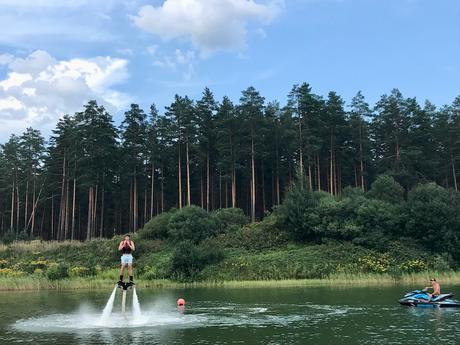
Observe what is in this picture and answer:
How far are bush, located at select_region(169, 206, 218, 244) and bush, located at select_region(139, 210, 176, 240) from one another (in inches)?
92.2

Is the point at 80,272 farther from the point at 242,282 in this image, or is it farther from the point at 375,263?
the point at 375,263

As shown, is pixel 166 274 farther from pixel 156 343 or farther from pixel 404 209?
pixel 156 343

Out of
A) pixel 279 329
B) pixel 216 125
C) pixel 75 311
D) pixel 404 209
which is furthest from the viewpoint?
pixel 216 125

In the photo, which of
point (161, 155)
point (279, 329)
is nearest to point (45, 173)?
point (161, 155)

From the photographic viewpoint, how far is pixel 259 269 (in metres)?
52.2

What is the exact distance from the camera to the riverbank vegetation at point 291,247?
168ft

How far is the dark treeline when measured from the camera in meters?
81.3

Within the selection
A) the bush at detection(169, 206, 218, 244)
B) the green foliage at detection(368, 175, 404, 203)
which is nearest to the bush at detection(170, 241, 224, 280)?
the bush at detection(169, 206, 218, 244)

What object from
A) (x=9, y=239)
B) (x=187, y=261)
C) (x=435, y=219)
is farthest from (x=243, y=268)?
(x=9, y=239)

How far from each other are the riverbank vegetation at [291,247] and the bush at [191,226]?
125 millimetres

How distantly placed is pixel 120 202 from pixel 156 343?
3160 inches

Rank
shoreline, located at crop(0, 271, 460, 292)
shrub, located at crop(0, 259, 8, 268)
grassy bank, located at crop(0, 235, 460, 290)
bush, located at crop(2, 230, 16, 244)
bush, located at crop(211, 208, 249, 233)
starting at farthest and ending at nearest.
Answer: bush, located at crop(2, 230, 16, 244)
bush, located at crop(211, 208, 249, 233)
shrub, located at crop(0, 259, 8, 268)
grassy bank, located at crop(0, 235, 460, 290)
shoreline, located at crop(0, 271, 460, 292)

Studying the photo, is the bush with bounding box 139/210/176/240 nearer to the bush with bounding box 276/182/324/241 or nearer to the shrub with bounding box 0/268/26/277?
the bush with bounding box 276/182/324/241

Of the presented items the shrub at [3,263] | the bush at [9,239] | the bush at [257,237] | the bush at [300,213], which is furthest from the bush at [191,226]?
the bush at [9,239]
